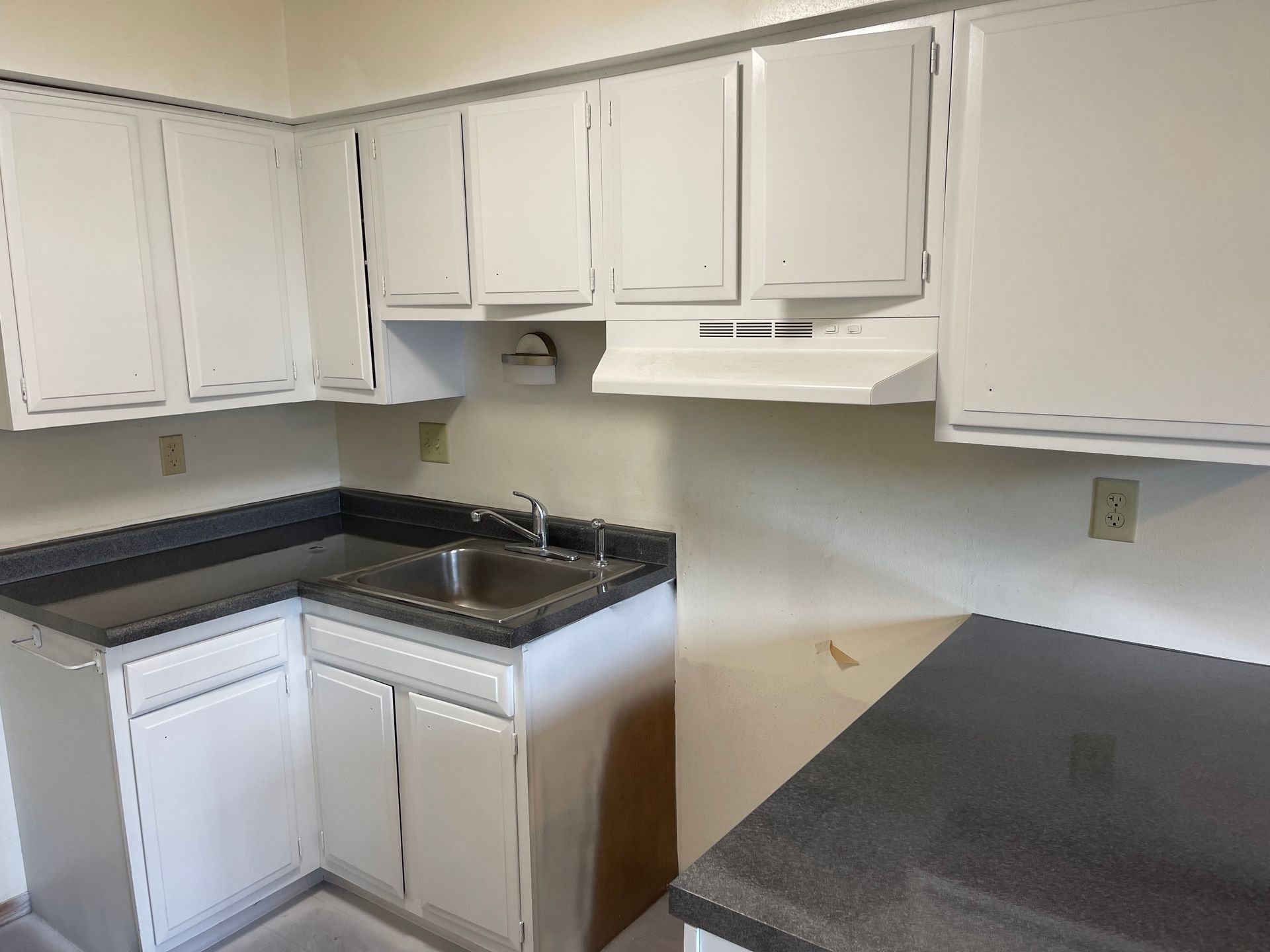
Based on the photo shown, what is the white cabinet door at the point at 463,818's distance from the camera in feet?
6.61

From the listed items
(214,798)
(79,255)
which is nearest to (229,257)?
(79,255)

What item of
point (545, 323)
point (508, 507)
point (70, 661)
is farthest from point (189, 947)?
point (545, 323)

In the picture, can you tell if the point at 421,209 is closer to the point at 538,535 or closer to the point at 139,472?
the point at 538,535

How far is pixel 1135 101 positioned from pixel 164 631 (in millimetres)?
2114

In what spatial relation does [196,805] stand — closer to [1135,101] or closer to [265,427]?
[265,427]

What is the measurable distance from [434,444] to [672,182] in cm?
131

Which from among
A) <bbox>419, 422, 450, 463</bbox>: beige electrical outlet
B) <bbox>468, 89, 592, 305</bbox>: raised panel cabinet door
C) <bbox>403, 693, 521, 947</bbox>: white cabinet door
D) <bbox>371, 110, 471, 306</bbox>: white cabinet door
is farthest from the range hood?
<bbox>419, 422, 450, 463</bbox>: beige electrical outlet

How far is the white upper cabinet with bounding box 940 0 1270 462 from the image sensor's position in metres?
1.33

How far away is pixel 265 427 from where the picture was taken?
2893mm

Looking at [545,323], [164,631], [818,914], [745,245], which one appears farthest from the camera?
[545,323]

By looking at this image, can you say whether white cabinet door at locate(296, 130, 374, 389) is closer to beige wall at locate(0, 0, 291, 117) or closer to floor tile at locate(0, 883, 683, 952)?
beige wall at locate(0, 0, 291, 117)

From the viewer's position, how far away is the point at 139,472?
259 centimetres

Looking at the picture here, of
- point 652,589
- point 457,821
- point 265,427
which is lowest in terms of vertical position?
point 457,821

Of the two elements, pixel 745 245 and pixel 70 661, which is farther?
pixel 70 661
